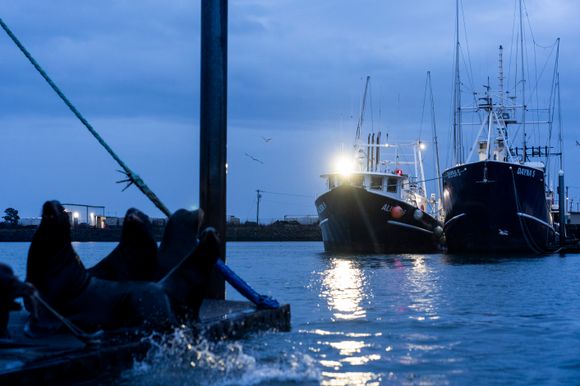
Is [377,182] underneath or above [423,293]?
above

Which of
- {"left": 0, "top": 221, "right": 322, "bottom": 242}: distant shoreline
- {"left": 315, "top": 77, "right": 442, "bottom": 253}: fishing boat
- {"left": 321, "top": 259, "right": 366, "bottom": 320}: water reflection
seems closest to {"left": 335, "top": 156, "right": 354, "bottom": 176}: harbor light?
{"left": 315, "top": 77, "right": 442, "bottom": 253}: fishing boat

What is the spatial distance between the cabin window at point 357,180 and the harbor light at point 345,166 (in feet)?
1.72

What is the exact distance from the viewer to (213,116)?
12859 mm

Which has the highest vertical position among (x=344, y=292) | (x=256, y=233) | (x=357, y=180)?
(x=357, y=180)

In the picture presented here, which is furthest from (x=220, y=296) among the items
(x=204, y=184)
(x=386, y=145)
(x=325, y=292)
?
(x=386, y=145)

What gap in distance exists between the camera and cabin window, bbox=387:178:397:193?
2110 inches

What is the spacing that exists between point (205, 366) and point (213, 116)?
478 centimetres

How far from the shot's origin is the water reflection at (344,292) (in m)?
17.4

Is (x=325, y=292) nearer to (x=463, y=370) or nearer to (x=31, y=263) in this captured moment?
(x=463, y=370)

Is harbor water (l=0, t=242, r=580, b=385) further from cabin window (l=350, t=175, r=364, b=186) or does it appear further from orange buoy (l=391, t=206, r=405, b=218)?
cabin window (l=350, t=175, r=364, b=186)

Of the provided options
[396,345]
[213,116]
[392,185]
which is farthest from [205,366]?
[392,185]

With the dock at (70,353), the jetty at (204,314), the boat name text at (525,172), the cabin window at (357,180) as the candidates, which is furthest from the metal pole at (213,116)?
the cabin window at (357,180)

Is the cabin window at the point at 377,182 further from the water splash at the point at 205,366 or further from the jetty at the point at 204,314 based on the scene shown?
the water splash at the point at 205,366

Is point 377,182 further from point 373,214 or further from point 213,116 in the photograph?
point 213,116
